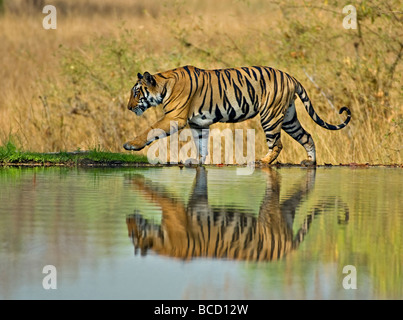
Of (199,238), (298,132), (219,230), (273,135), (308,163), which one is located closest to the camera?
(199,238)

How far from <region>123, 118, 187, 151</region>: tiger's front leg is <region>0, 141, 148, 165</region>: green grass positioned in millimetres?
860

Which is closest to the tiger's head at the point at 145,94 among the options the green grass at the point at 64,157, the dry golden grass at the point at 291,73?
the green grass at the point at 64,157

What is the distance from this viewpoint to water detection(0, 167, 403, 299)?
620 centimetres

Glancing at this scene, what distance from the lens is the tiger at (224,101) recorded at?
16.7m

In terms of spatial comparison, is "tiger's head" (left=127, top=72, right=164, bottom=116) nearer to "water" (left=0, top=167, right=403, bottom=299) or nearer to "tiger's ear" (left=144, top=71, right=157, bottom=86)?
"tiger's ear" (left=144, top=71, right=157, bottom=86)

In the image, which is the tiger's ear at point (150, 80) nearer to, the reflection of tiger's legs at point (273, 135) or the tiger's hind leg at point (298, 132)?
the reflection of tiger's legs at point (273, 135)

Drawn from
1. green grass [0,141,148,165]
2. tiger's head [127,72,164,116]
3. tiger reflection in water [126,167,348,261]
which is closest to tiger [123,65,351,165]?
tiger's head [127,72,164,116]

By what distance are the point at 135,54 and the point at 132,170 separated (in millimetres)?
6730

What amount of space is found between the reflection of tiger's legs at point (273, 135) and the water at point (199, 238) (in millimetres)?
3770

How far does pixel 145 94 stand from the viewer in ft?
55.2

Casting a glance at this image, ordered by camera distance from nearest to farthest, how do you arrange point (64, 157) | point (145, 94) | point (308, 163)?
point (64, 157) → point (145, 94) → point (308, 163)

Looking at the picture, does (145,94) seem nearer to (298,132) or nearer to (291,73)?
(298,132)

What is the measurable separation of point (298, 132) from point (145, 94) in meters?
3.02

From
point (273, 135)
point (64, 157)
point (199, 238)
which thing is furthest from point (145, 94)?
point (199, 238)
